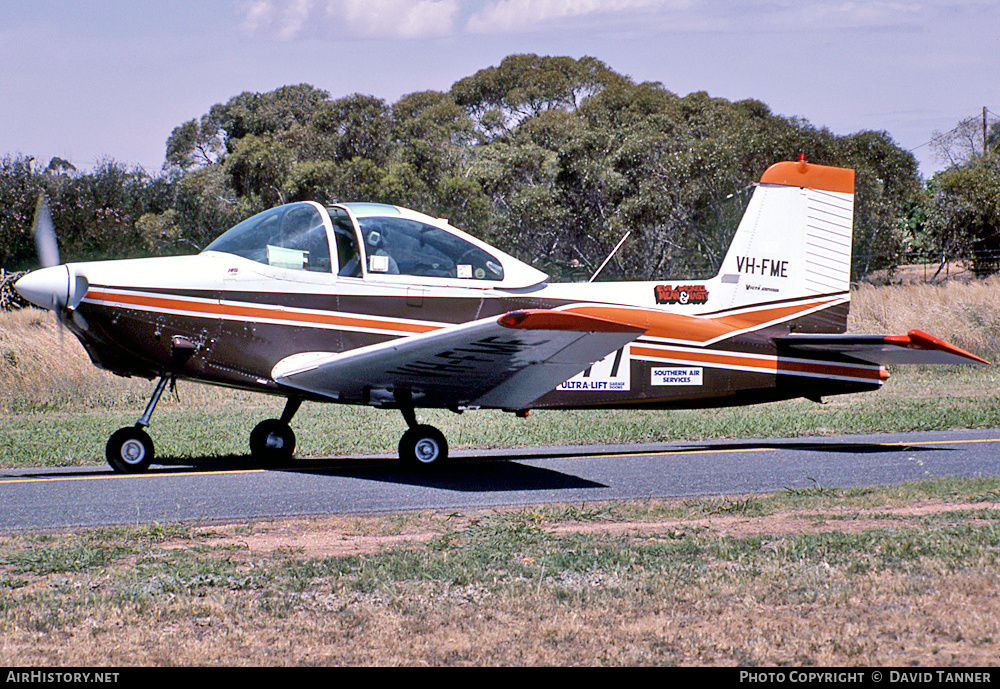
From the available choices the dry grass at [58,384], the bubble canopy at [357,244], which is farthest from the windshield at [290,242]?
the dry grass at [58,384]

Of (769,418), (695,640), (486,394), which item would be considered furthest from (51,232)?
(769,418)

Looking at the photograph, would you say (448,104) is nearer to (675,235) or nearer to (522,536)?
(675,235)

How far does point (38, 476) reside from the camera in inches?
391

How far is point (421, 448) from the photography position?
10070 millimetres

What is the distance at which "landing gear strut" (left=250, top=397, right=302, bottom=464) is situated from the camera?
1073cm

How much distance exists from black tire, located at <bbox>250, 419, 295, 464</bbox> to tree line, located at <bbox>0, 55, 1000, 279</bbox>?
17359 mm

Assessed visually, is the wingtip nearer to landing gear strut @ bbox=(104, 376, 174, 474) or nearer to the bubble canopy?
the bubble canopy

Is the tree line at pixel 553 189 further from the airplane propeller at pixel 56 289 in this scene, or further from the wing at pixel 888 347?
the airplane propeller at pixel 56 289

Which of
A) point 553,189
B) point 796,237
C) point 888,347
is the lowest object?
point 888,347

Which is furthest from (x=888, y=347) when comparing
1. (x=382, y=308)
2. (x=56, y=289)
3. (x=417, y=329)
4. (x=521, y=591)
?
(x=56, y=289)

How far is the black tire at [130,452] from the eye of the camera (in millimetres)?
9797

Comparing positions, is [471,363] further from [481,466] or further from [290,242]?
[290,242]

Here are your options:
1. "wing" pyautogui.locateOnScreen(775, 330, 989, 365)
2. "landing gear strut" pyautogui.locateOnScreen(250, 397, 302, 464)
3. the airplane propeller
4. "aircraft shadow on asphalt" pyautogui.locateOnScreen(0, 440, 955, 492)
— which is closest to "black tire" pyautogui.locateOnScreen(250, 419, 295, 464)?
"landing gear strut" pyautogui.locateOnScreen(250, 397, 302, 464)

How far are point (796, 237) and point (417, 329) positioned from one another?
458 cm
